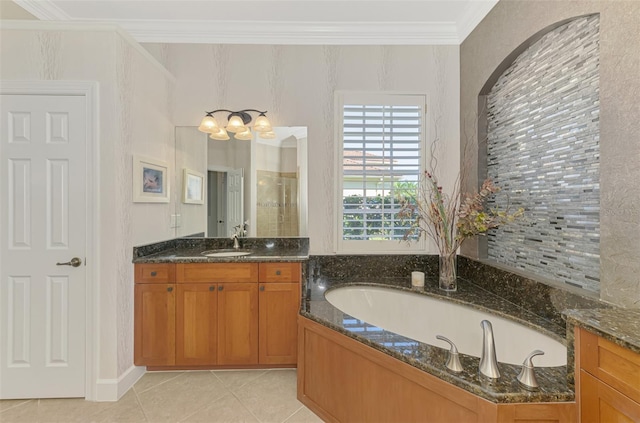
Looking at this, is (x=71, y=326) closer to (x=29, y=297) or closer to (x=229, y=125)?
(x=29, y=297)

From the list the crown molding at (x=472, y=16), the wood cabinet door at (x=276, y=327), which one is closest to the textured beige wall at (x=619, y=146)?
the crown molding at (x=472, y=16)

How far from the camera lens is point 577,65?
1447 millimetres

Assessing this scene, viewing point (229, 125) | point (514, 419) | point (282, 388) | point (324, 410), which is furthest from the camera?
point (229, 125)

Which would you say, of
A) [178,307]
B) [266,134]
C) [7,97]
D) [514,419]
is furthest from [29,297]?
[514,419]

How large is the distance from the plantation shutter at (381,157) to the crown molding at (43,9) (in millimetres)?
2435

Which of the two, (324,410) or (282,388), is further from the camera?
(282,388)

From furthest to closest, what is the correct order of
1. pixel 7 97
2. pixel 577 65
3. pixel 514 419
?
pixel 7 97, pixel 577 65, pixel 514 419

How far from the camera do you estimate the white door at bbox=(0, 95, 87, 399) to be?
6.06 feet

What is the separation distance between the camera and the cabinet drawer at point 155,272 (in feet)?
6.88

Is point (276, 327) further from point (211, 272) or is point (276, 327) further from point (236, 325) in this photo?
point (211, 272)

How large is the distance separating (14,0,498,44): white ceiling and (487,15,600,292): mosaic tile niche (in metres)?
0.74

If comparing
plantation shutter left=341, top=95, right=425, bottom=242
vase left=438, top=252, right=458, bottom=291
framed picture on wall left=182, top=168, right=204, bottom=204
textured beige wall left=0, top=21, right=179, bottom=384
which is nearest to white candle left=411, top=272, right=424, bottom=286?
vase left=438, top=252, right=458, bottom=291

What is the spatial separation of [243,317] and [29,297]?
1.41 meters

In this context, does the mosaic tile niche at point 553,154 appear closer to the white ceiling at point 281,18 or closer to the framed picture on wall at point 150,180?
the white ceiling at point 281,18
